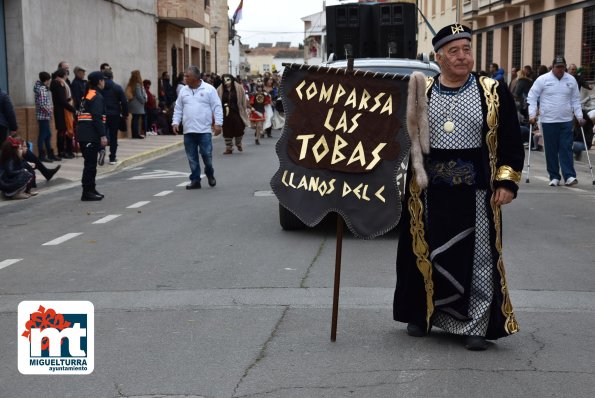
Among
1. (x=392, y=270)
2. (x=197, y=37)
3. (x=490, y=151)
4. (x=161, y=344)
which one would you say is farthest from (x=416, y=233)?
(x=197, y=37)

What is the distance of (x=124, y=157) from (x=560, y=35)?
1651cm

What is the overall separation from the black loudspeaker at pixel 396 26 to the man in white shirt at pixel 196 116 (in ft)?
18.2

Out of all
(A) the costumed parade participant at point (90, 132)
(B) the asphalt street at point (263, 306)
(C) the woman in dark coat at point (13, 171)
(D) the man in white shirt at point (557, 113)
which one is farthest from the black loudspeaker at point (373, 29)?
(B) the asphalt street at point (263, 306)

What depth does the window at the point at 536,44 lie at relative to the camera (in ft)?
114

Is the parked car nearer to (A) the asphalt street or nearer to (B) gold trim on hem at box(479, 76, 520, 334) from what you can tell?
Answer: (A) the asphalt street

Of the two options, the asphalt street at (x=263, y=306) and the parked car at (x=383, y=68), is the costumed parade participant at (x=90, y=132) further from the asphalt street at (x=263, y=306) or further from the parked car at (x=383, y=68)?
the parked car at (x=383, y=68)

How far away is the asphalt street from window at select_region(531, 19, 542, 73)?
75.2 feet

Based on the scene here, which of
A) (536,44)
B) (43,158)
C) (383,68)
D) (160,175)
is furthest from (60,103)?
(536,44)

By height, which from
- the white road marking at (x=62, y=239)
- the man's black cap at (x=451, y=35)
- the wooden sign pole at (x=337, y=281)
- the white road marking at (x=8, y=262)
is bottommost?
the white road marking at (x=62, y=239)

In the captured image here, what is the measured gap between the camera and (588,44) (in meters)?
28.7

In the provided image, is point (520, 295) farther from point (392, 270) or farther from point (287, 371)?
point (287, 371)

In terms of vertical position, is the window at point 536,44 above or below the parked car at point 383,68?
above

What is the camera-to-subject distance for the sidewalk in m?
17.1

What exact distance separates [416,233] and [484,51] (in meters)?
39.6
